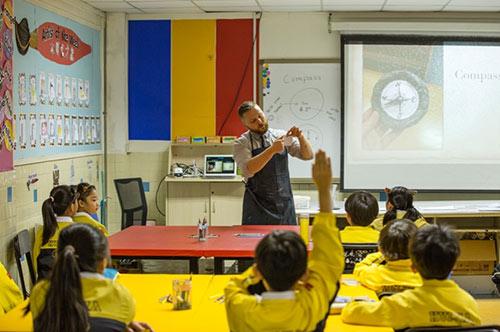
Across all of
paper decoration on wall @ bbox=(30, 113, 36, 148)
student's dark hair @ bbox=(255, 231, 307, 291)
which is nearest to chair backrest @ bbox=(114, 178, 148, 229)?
paper decoration on wall @ bbox=(30, 113, 36, 148)

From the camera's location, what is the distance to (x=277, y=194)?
15.7ft

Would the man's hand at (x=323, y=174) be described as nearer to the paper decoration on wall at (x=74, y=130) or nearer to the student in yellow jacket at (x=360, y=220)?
the student in yellow jacket at (x=360, y=220)

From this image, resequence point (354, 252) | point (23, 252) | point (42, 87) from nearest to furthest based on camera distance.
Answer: point (354, 252) → point (23, 252) → point (42, 87)

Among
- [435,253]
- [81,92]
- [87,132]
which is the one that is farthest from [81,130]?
[435,253]

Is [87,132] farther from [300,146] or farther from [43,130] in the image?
[300,146]

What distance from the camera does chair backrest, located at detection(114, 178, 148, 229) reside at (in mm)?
6504

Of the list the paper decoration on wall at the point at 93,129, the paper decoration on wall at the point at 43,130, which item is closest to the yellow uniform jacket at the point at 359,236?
the paper decoration on wall at the point at 43,130

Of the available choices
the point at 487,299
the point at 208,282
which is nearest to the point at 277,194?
the point at 208,282

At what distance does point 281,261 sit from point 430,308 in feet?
2.22

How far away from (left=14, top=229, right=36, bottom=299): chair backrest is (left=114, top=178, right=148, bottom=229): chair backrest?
1338 mm

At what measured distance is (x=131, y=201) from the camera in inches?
261

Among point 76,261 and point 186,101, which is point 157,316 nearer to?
point 76,261

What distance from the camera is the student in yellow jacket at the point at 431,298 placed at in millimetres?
2428

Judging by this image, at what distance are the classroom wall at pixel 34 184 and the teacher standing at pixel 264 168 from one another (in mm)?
1673
